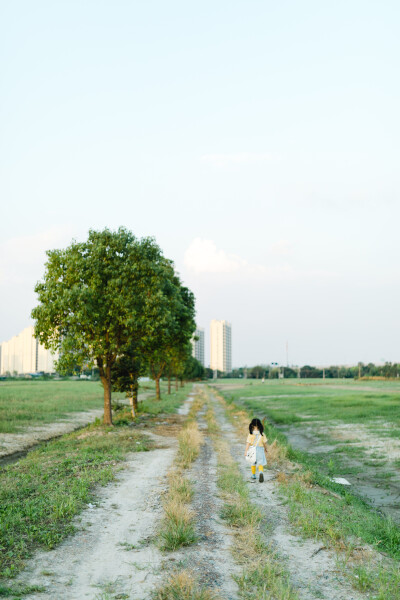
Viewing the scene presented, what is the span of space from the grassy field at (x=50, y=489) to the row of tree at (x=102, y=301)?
535 cm

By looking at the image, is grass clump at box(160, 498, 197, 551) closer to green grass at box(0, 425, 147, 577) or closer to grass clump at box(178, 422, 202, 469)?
green grass at box(0, 425, 147, 577)

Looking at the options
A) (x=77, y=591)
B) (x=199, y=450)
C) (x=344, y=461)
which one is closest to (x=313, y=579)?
(x=77, y=591)

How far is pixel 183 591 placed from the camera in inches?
262

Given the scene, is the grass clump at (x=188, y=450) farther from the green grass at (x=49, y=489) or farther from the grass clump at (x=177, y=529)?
the grass clump at (x=177, y=529)

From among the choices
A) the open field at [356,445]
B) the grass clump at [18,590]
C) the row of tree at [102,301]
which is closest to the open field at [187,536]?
the grass clump at [18,590]

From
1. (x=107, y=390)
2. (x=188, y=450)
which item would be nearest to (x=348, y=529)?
(x=188, y=450)

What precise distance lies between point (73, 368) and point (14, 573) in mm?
19835

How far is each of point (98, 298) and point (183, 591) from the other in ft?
68.5

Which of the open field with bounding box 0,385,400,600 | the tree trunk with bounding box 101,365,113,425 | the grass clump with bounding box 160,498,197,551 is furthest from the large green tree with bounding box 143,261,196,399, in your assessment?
the grass clump with bounding box 160,498,197,551

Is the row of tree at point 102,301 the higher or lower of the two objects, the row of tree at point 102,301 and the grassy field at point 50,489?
the higher

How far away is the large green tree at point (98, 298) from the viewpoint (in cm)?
2580

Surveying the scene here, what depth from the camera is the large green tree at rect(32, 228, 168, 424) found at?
84.6 ft

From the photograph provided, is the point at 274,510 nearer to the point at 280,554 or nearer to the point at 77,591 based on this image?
the point at 280,554

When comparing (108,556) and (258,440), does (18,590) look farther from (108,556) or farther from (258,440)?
(258,440)
